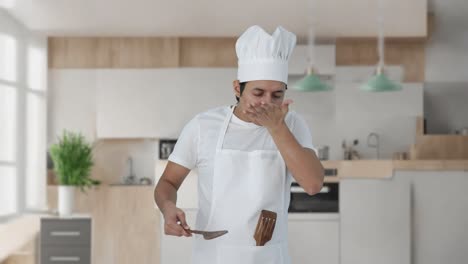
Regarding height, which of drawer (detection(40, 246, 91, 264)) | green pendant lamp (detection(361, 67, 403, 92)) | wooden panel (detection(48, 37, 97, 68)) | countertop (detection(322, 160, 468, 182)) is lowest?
drawer (detection(40, 246, 91, 264))

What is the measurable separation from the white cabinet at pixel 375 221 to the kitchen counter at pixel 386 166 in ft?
0.18

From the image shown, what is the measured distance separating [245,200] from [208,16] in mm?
4895

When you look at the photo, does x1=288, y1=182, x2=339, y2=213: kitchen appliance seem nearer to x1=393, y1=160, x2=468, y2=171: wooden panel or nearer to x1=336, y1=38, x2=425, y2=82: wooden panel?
x1=393, y1=160, x2=468, y2=171: wooden panel

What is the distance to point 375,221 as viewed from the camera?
19.2ft

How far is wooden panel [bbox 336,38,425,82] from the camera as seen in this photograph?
8102 mm

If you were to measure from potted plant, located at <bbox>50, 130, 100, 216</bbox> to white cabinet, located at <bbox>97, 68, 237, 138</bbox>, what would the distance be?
56cm

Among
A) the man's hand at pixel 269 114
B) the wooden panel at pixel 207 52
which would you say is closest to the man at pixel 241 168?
the man's hand at pixel 269 114

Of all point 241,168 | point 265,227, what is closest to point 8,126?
point 241,168

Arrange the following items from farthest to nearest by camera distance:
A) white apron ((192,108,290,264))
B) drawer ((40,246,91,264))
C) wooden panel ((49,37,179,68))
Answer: wooden panel ((49,37,179,68))
drawer ((40,246,91,264))
white apron ((192,108,290,264))

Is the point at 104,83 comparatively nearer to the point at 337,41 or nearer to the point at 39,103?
the point at 39,103

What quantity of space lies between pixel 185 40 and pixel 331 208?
2.82 m

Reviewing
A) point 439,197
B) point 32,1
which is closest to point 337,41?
point 439,197

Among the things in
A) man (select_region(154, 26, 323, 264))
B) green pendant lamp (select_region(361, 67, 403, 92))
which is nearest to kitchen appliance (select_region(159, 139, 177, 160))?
green pendant lamp (select_region(361, 67, 403, 92))

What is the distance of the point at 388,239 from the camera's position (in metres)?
5.82
